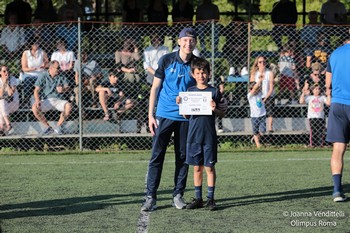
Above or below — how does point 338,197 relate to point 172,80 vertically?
below

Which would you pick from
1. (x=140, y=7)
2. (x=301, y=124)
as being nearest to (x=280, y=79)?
(x=301, y=124)

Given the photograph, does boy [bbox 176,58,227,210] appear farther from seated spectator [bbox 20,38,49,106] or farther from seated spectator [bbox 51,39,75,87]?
seated spectator [bbox 20,38,49,106]

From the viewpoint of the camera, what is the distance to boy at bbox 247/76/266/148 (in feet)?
50.6

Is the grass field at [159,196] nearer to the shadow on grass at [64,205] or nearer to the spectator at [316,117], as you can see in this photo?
the shadow on grass at [64,205]

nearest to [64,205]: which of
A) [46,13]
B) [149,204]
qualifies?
[149,204]

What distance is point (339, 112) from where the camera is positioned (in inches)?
370

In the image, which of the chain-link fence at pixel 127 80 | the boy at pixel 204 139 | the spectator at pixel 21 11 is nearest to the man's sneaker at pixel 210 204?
the boy at pixel 204 139

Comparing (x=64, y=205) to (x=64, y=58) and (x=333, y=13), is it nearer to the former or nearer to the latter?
(x=64, y=58)

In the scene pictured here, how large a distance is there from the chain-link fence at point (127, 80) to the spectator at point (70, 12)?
113 cm

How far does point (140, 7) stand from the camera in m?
19.2

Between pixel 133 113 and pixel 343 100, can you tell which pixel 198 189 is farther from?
pixel 133 113

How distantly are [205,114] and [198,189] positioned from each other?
0.84m

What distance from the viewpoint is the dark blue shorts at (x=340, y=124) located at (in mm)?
9375

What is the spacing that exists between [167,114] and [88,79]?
7.11 metres
